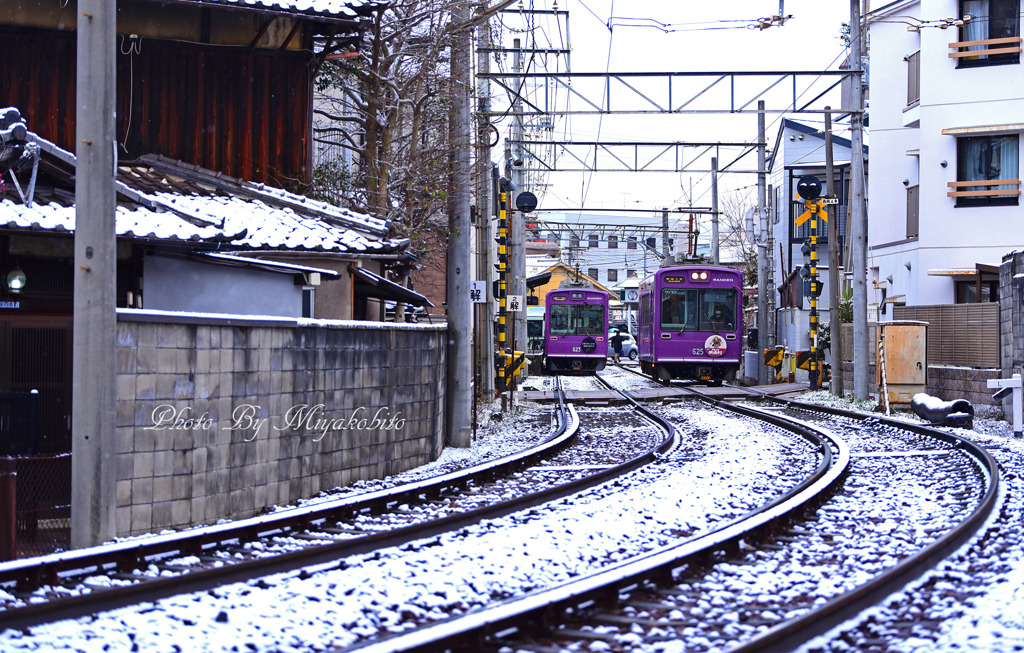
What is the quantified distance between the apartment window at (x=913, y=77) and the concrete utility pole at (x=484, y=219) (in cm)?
1133

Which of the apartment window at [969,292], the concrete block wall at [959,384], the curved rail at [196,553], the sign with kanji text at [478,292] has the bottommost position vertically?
the curved rail at [196,553]

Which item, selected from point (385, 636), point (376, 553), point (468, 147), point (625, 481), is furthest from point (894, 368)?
point (385, 636)

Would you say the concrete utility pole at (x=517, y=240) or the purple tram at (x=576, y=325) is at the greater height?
the concrete utility pole at (x=517, y=240)

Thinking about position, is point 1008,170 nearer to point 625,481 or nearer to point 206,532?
point 625,481

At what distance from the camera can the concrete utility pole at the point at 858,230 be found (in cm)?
2047

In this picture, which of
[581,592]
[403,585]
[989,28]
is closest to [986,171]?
[989,28]

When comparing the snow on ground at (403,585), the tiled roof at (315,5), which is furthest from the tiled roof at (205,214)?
the snow on ground at (403,585)

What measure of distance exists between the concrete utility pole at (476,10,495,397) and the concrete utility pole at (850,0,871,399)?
6.99 meters

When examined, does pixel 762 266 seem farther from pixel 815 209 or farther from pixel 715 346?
pixel 815 209

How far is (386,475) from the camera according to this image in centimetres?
1095

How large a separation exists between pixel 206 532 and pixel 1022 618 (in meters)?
4.57

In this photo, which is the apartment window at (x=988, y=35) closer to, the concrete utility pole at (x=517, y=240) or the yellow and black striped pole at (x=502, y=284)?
the concrete utility pole at (x=517, y=240)

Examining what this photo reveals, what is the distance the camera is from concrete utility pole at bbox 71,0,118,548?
22.5 ft

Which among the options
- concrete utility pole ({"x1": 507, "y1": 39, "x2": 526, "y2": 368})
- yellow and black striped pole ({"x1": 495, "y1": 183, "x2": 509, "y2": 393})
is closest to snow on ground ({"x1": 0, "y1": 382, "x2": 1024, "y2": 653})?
yellow and black striped pole ({"x1": 495, "y1": 183, "x2": 509, "y2": 393})
